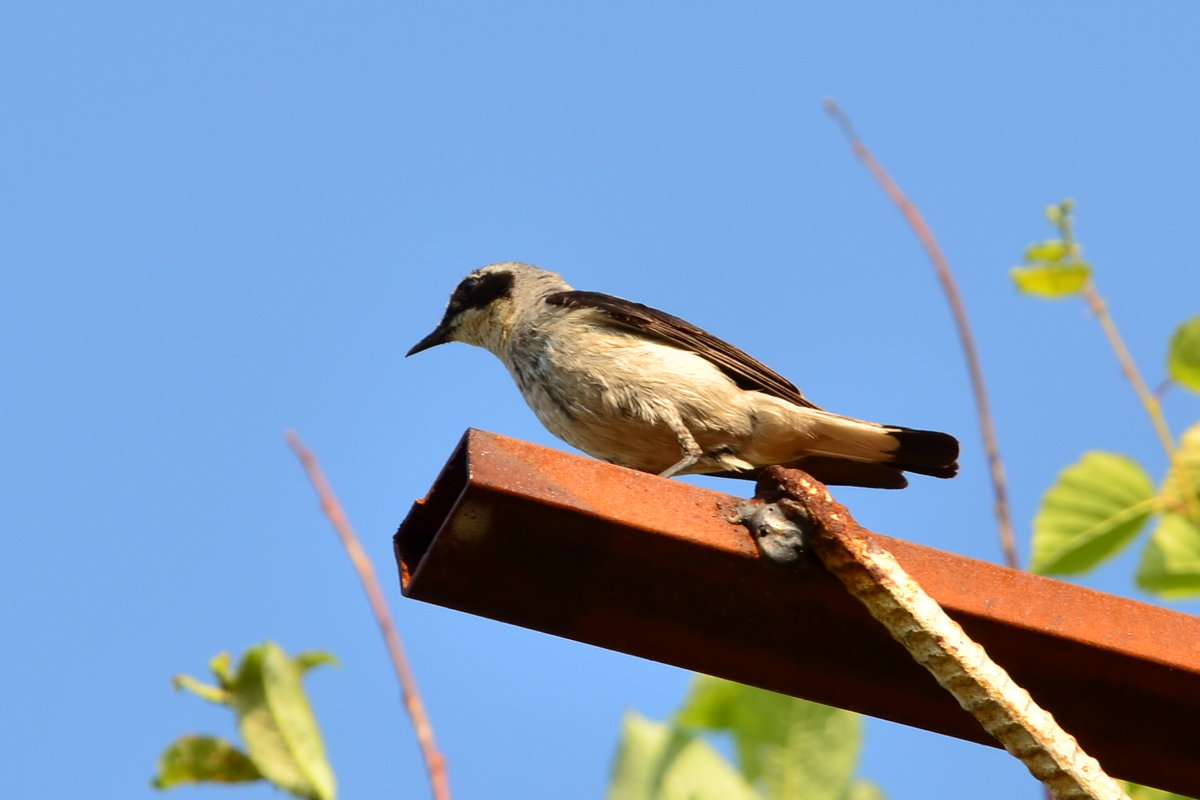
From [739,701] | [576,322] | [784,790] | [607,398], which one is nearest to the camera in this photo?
[784,790]

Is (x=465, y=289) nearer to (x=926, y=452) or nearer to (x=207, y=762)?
(x=926, y=452)

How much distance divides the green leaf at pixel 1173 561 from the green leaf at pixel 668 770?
3.63ft

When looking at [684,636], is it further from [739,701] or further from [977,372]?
[977,372]

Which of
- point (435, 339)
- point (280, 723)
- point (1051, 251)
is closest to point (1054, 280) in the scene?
point (1051, 251)

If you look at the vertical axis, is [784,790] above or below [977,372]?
below

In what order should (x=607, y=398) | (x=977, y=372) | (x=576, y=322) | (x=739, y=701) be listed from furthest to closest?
(x=576, y=322)
(x=607, y=398)
(x=977, y=372)
(x=739, y=701)

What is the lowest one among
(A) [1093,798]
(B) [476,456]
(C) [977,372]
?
(A) [1093,798]

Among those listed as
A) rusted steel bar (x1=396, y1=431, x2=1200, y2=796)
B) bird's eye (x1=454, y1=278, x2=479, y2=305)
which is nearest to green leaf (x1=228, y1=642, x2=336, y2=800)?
rusted steel bar (x1=396, y1=431, x2=1200, y2=796)

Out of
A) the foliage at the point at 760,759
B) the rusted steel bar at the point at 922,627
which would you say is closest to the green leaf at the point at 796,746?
the foliage at the point at 760,759

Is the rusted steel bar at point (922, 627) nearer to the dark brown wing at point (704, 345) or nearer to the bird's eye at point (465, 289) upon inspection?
the dark brown wing at point (704, 345)

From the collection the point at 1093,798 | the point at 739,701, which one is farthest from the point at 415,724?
the point at 1093,798

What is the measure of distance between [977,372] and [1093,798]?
2345 millimetres

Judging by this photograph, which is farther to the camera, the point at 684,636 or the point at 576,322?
the point at 576,322

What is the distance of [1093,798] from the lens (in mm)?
2590
